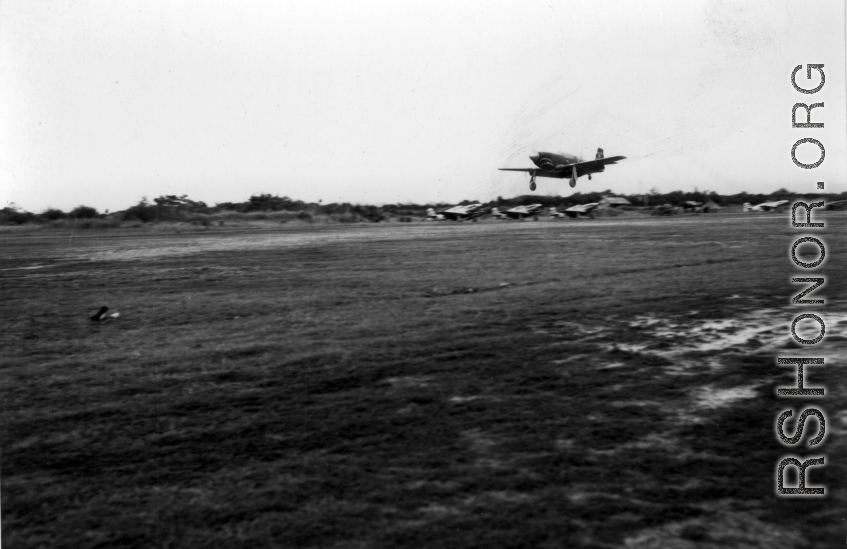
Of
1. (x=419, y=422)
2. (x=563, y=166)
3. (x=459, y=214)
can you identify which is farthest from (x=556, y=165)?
(x=419, y=422)

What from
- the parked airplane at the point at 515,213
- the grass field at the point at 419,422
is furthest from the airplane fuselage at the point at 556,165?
the grass field at the point at 419,422

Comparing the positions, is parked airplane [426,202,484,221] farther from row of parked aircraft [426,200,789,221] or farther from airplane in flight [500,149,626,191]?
airplane in flight [500,149,626,191]

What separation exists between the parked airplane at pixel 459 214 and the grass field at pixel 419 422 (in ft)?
88.4

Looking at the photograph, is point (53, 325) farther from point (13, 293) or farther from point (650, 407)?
point (650, 407)

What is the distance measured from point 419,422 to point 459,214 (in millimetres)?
30021

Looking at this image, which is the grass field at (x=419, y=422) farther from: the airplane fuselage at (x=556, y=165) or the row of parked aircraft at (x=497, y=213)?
the row of parked aircraft at (x=497, y=213)

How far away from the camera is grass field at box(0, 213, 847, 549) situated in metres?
1.52

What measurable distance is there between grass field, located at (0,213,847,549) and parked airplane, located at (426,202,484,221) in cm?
2695

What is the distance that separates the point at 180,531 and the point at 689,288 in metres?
4.67

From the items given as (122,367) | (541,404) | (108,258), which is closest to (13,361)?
(122,367)

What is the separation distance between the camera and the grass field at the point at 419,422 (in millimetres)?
1522

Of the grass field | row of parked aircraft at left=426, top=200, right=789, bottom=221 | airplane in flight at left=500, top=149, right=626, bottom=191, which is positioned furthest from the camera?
row of parked aircraft at left=426, top=200, right=789, bottom=221

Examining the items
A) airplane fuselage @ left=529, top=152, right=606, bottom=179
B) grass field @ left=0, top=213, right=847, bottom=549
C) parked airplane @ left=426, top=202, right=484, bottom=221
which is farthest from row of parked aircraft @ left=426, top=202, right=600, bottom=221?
grass field @ left=0, top=213, right=847, bottom=549

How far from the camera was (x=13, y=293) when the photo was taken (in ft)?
19.6
